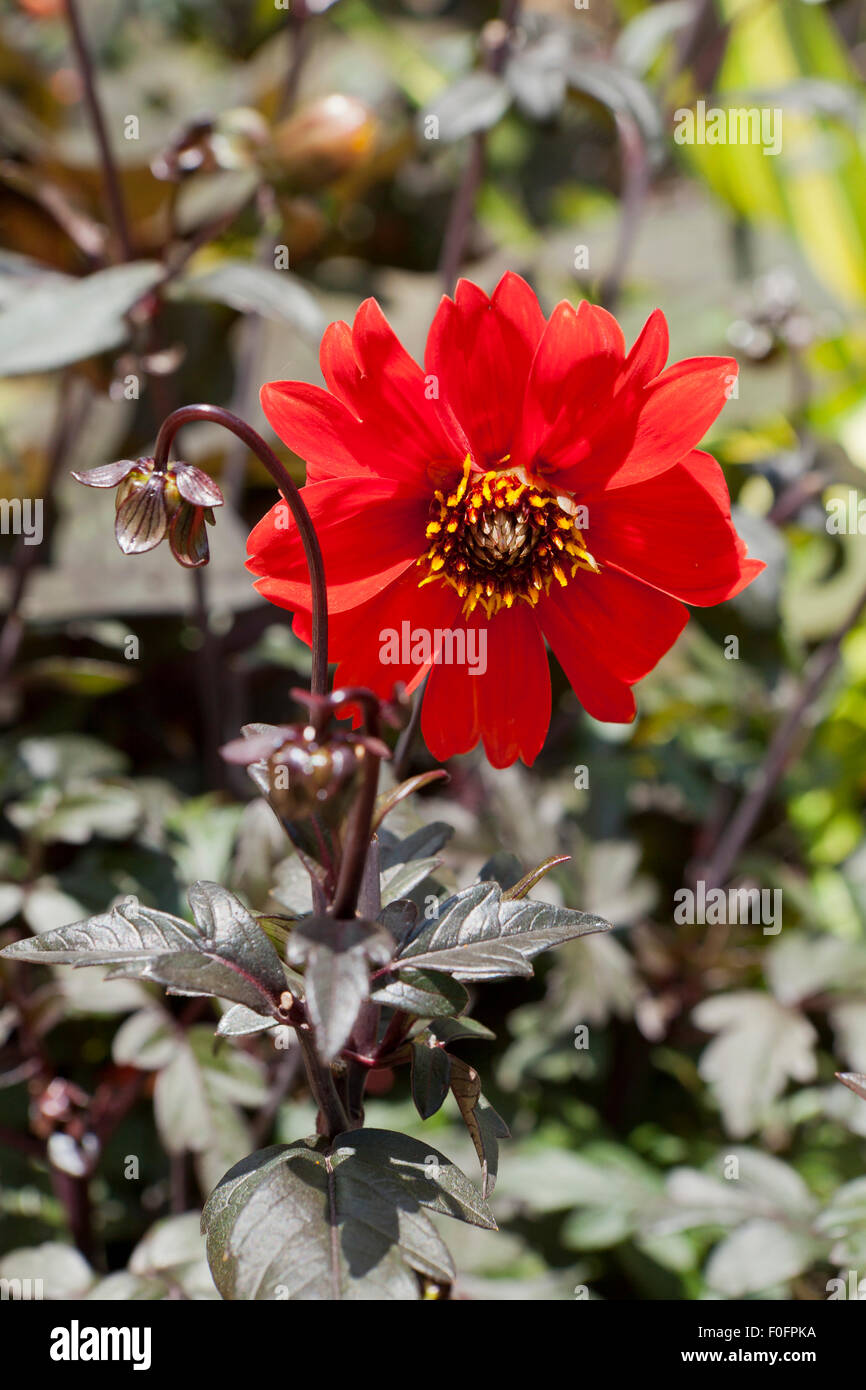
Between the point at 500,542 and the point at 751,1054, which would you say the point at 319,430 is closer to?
the point at 500,542

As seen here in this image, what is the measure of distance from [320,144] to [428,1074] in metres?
0.99

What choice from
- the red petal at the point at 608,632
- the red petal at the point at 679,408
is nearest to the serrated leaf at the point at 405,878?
the red petal at the point at 608,632

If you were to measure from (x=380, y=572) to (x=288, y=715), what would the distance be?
755mm

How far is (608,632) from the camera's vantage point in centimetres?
64

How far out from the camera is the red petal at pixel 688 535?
59cm

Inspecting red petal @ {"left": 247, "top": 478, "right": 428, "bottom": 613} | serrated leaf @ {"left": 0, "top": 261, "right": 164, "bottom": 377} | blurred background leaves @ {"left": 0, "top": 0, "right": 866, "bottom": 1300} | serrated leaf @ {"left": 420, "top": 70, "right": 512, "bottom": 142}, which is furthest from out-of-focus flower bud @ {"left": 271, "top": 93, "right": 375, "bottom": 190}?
red petal @ {"left": 247, "top": 478, "right": 428, "bottom": 613}

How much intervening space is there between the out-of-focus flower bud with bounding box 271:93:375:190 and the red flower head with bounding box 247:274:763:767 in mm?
636

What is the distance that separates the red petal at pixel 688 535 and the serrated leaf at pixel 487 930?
20 centimetres

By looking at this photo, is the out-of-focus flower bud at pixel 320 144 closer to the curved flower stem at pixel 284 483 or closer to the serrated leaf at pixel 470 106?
the serrated leaf at pixel 470 106

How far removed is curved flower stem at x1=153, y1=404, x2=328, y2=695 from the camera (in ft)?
1.57

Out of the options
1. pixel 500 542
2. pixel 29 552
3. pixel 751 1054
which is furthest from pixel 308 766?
pixel 29 552
